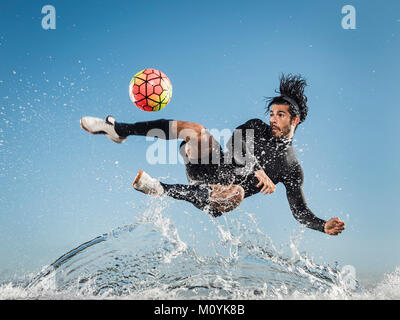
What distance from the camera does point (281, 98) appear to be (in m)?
6.58

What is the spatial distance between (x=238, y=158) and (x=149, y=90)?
2.01 m

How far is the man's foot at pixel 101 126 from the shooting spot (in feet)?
17.1

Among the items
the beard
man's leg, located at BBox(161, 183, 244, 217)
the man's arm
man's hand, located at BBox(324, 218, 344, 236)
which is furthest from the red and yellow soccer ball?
man's hand, located at BBox(324, 218, 344, 236)

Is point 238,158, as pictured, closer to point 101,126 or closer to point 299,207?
point 299,207

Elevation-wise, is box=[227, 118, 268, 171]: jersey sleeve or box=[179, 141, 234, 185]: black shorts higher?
box=[227, 118, 268, 171]: jersey sleeve

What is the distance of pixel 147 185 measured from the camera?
15.5 ft

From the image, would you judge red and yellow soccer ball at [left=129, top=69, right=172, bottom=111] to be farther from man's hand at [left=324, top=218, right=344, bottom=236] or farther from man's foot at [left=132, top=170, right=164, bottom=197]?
man's hand at [left=324, top=218, right=344, bottom=236]

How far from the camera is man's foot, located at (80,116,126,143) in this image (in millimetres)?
5227

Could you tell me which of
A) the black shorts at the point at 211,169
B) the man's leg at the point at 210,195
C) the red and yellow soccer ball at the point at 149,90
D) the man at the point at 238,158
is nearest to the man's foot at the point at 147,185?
the man at the point at 238,158

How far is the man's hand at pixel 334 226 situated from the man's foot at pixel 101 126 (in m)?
4.08
